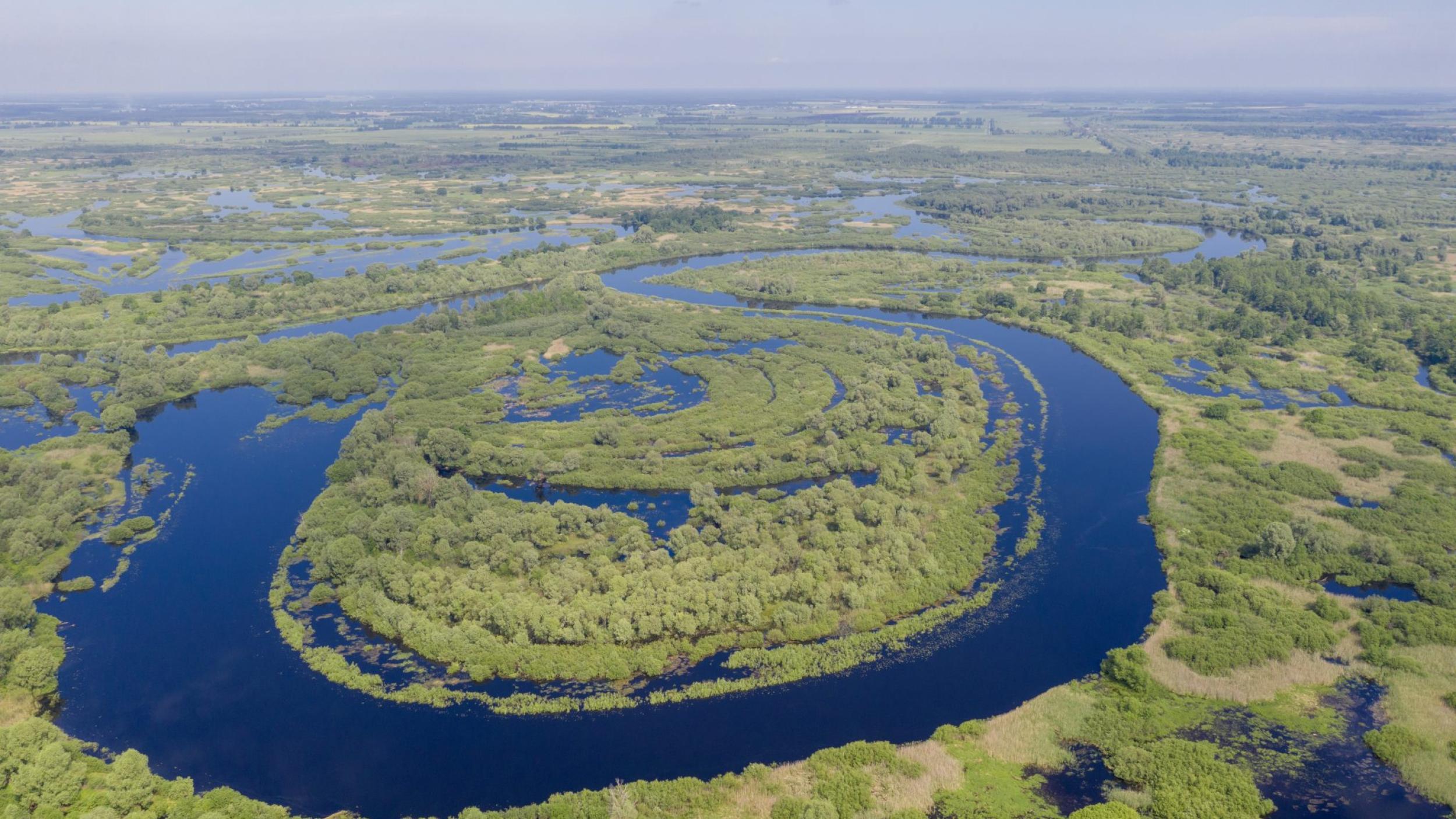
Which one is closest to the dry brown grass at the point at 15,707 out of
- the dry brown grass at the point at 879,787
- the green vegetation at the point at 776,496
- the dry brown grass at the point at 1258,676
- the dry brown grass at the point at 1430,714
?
the green vegetation at the point at 776,496

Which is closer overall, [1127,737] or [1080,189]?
[1127,737]

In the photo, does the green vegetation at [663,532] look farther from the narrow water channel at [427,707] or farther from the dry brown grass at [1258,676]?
the dry brown grass at [1258,676]

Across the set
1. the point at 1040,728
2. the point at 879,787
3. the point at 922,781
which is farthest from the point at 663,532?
the point at 1040,728

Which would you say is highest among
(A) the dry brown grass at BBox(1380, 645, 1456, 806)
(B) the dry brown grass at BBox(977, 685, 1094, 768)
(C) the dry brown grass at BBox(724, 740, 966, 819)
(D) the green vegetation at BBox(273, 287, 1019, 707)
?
(D) the green vegetation at BBox(273, 287, 1019, 707)

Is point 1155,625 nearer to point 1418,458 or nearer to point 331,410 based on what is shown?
point 1418,458

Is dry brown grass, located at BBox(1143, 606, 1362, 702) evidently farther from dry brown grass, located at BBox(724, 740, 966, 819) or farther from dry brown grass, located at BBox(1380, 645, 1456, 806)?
dry brown grass, located at BBox(724, 740, 966, 819)

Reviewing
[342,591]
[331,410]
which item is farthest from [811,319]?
[342,591]

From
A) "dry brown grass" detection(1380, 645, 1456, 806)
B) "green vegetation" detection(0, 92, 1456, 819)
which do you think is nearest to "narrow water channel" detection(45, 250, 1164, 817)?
"green vegetation" detection(0, 92, 1456, 819)

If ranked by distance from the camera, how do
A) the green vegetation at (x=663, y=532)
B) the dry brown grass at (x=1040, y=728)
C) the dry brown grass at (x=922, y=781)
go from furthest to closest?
the green vegetation at (x=663, y=532), the dry brown grass at (x=1040, y=728), the dry brown grass at (x=922, y=781)

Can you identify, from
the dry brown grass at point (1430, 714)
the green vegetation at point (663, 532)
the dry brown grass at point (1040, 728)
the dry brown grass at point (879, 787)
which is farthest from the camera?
the green vegetation at point (663, 532)
